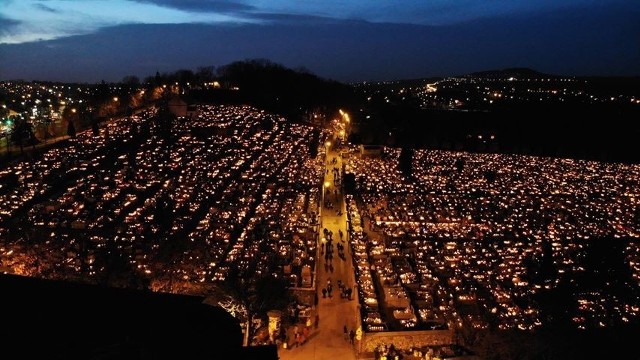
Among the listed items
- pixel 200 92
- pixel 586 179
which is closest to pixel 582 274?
pixel 586 179

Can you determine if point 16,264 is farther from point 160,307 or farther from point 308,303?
point 160,307

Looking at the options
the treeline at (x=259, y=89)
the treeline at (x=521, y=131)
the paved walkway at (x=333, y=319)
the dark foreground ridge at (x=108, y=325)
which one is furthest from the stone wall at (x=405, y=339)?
the treeline at (x=259, y=89)

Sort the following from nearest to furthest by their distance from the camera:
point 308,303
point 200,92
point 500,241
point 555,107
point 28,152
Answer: point 308,303, point 500,241, point 28,152, point 200,92, point 555,107

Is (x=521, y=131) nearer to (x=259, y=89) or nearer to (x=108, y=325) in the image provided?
(x=259, y=89)

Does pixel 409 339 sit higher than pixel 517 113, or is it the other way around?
pixel 517 113

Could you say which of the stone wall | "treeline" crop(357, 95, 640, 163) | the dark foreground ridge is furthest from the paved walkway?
"treeline" crop(357, 95, 640, 163)

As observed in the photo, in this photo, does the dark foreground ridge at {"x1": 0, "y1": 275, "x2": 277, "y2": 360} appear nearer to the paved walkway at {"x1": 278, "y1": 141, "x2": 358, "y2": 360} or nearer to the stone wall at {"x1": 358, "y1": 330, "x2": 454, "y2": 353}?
the paved walkway at {"x1": 278, "y1": 141, "x2": 358, "y2": 360}

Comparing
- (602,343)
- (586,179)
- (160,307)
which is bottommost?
(602,343)
